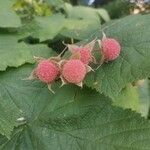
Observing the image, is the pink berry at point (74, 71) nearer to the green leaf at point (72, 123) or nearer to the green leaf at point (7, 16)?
the green leaf at point (72, 123)

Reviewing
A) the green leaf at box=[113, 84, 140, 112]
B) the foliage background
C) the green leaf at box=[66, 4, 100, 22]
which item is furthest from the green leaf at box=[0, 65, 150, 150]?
the green leaf at box=[66, 4, 100, 22]

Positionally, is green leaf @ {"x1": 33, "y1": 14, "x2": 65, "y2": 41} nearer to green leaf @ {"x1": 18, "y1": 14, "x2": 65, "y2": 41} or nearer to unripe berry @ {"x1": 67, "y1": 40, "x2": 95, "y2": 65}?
green leaf @ {"x1": 18, "y1": 14, "x2": 65, "y2": 41}

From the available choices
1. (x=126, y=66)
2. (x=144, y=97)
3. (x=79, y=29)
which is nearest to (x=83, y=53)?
(x=126, y=66)

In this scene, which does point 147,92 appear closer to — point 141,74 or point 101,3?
point 141,74

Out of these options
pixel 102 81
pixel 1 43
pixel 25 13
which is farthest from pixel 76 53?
pixel 25 13

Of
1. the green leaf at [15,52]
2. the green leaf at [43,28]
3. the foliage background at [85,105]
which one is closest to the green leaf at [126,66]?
the foliage background at [85,105]
